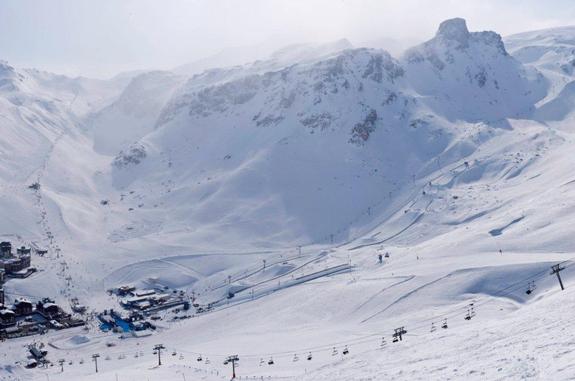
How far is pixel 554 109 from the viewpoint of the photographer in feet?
611

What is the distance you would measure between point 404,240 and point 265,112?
75.6 meters

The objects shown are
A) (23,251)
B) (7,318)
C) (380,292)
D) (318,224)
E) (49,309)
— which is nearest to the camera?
(380,292)

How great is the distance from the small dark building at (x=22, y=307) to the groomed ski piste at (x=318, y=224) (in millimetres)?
5917

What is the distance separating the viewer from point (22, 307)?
3278 inches

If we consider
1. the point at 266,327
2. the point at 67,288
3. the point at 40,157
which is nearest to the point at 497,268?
the point at 266,327

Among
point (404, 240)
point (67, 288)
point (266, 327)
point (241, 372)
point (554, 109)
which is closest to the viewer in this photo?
point (241, 372)

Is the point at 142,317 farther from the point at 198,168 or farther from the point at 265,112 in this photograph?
the point at 265,112

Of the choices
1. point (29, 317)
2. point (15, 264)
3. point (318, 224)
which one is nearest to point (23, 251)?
point (15, 264)

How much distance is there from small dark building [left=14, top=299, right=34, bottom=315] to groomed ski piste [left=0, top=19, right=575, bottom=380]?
592 centimetres

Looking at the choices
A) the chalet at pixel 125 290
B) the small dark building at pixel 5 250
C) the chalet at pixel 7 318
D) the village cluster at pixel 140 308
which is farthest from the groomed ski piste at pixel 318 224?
the small dark building at pixel 5 250

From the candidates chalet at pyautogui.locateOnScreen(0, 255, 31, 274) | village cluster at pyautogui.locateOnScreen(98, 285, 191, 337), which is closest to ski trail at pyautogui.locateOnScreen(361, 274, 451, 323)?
village cluster at pyautogui.locateOnScreen(98, 285, 191, 337)

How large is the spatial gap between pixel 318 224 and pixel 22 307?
187 ft

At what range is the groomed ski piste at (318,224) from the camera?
46594 millimetres

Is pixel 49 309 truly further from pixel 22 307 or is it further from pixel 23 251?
pixel 23 251
